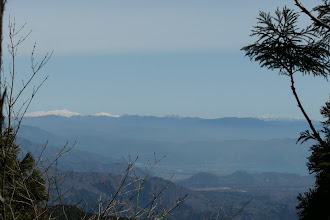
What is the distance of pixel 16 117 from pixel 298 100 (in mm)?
7215

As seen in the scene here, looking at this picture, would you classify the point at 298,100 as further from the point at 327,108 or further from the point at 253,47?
the point at 327,108

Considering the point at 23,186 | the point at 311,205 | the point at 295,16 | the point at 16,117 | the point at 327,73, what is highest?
the point at 295,16

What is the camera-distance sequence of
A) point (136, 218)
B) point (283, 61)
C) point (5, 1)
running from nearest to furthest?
point (5, 1), point (136, 218), point (283, 61)

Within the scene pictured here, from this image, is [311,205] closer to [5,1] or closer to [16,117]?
[16,117]

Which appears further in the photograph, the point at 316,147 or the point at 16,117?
the point at 316,147

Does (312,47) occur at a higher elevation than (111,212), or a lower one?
higher

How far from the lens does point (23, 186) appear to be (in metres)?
5.60

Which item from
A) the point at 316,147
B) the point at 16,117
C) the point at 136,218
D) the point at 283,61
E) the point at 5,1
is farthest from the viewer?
the point at 316,147

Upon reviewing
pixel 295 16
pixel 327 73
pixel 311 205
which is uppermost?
pixel 295 16

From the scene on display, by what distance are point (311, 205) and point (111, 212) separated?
8411 mm

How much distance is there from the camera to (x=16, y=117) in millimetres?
5473

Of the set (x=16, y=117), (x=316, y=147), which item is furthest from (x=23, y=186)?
(x=316, y=147)

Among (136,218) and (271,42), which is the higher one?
(271,42)

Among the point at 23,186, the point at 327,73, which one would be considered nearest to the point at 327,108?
the point at 327,73
